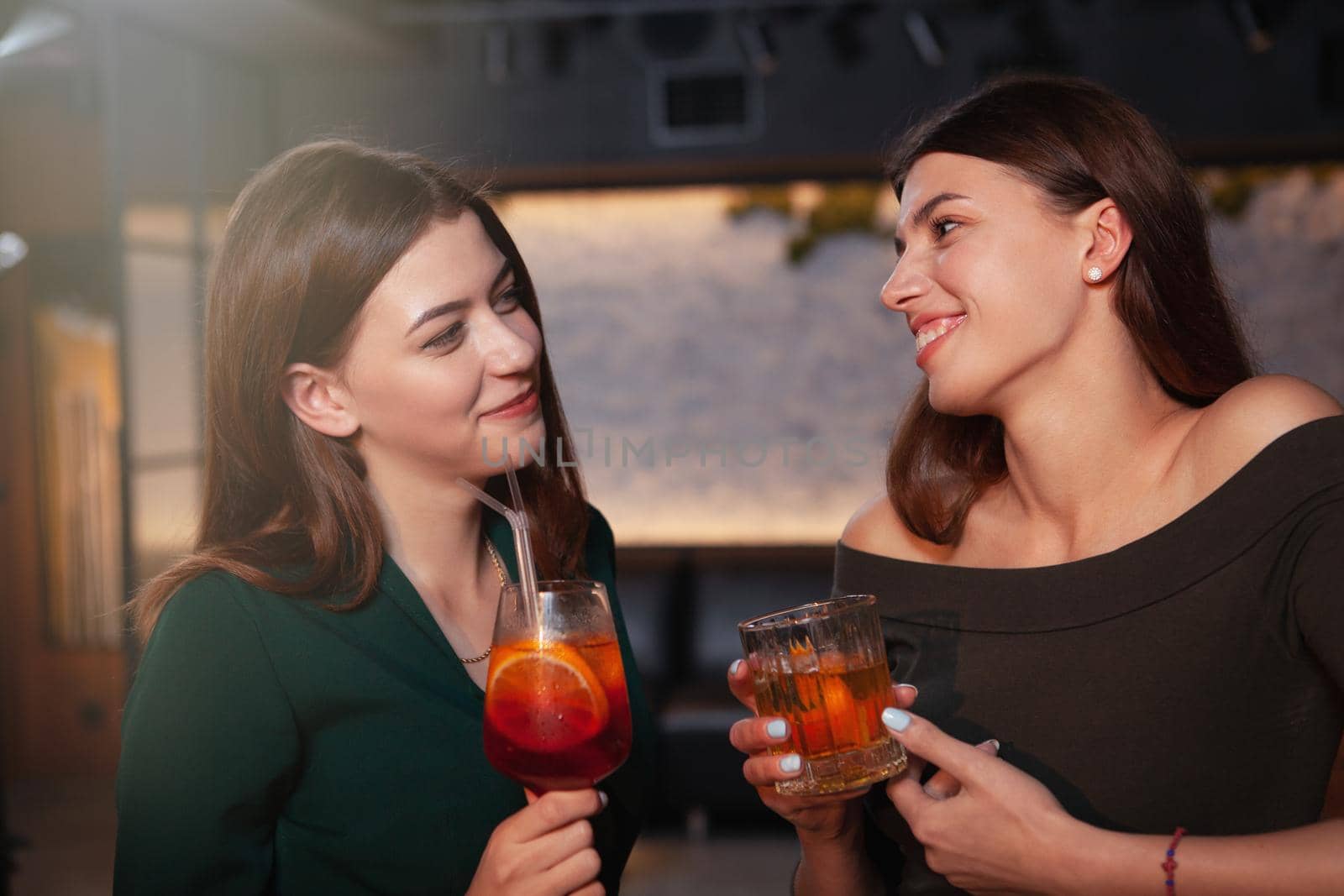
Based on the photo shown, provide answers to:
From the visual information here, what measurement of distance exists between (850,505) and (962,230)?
159 inches

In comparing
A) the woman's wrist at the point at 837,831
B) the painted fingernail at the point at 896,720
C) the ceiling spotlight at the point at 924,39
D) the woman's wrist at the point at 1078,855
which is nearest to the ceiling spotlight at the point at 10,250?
the ceiling spotlight at the point at 924,39

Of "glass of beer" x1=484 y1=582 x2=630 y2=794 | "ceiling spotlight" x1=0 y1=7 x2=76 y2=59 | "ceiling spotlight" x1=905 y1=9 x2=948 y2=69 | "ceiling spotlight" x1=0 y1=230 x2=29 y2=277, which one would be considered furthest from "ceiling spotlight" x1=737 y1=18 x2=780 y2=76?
"glass of beer" x1=484 y1=582 x2=630 y2=794

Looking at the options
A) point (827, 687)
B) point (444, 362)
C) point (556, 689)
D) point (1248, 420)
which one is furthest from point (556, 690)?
point (1248, 420)

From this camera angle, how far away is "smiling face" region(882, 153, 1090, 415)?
159 cm

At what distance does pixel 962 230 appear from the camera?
1.62 meters

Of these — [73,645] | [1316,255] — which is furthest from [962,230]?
[73,645]

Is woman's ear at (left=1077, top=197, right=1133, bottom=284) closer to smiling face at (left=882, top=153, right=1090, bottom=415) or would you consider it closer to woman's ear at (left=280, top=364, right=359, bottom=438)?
smiling face at (left=882, top=153, right=1090, bottom=415)

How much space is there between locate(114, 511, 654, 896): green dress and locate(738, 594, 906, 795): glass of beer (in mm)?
403

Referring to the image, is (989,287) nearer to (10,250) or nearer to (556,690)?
(556,690)

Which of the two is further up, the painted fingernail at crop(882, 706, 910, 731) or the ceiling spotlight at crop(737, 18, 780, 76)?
the ceiling spotlight at crop(737, 18, 780, 76)

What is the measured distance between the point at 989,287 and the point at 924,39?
376 cm

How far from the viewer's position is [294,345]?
1.51m

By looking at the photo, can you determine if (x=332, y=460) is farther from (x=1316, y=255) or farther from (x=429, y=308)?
(x=1316, y=255)

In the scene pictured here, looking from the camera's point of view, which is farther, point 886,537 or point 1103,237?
point 886,537
